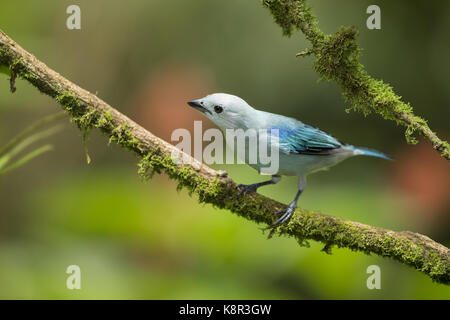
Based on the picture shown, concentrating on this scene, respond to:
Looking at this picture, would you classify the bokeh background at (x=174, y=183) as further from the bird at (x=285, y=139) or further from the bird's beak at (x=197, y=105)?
the bird's beak at (x=197, y=105)

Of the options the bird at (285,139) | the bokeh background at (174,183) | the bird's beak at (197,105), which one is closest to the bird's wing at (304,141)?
the bird at (285,139)

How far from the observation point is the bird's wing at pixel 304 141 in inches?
119

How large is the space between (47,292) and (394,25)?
17.9 feet

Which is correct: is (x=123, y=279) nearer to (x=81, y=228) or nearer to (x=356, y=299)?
(x=81, y=228)

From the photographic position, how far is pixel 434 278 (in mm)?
2547

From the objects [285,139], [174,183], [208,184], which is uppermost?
[174,183]

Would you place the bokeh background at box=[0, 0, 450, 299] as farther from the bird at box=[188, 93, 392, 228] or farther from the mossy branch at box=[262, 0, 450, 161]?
the mossy branch at box=[262, 0, 450, 161]

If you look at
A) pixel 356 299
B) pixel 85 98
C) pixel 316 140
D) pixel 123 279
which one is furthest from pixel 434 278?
pixel 123 279

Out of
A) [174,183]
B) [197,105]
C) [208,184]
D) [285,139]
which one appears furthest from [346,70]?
[174,183]

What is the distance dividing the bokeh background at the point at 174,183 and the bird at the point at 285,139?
148 cm

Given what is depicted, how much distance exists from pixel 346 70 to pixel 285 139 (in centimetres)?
74

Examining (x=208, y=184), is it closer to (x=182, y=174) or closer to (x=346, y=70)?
(x=182, y=174)

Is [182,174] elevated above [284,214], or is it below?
above

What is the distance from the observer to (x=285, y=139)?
304 centimetres
